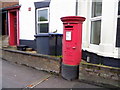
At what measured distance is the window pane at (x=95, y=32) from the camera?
4.19 metres

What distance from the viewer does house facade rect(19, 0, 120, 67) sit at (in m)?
3.48

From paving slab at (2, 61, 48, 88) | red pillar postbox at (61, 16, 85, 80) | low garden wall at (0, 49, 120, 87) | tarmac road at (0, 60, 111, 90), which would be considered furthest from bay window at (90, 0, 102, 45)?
paving slab at (2, 61, 48, 88)

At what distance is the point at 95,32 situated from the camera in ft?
14.5

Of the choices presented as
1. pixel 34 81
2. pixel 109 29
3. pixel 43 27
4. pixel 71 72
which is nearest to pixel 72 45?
pixel 71 72

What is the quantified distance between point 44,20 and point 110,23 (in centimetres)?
447

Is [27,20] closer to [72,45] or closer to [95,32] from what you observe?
[95,32]

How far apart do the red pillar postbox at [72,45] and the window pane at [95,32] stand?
33.3 inches

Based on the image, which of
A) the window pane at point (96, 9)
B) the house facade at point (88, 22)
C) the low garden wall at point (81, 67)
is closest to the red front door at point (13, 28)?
the house facade at point (88, 22)

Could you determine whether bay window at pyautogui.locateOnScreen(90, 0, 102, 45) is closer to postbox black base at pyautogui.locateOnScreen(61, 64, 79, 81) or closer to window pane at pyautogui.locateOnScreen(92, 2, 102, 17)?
window pane at pyautogui.locateOnScreen(92, 2, 102, 17)

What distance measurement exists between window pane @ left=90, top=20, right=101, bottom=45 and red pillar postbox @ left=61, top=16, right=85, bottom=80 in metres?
0.85

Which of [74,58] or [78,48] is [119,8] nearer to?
[78,48]

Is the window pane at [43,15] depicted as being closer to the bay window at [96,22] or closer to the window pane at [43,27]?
the window pane at [43,27]

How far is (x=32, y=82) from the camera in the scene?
3.79 metres

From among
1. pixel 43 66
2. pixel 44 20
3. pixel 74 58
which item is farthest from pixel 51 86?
pixel 44 20
